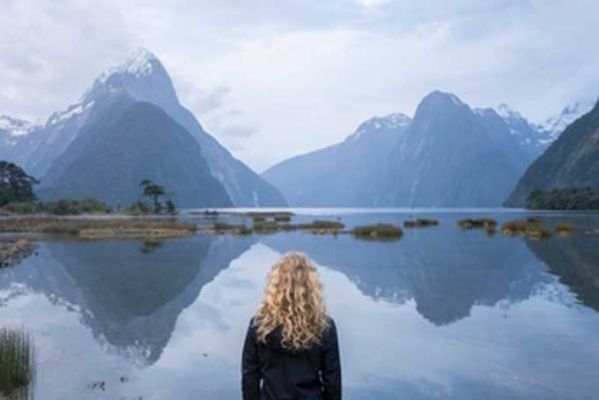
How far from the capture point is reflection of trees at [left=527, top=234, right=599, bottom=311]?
102 ft

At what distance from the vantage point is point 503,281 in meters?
35.5

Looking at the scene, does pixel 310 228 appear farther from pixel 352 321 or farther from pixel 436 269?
pixel 352 321

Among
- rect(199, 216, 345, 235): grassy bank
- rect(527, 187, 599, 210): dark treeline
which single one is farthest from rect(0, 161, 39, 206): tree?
rect(527, 187, 599, 210): dark treeline

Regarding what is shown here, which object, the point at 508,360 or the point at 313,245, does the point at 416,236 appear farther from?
the point at 508,360

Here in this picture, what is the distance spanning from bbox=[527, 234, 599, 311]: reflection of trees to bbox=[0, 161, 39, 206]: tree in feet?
370

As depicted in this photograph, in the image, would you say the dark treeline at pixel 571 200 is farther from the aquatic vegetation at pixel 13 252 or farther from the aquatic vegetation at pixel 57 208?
the aquatic vegetation at pixel 13 252

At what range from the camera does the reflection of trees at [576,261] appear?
102ft

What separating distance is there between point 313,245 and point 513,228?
31.0m

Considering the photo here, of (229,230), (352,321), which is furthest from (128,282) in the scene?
(229,230)

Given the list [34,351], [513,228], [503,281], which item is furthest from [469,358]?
[513,228]

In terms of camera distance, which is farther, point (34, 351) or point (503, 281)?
point (503, 281)

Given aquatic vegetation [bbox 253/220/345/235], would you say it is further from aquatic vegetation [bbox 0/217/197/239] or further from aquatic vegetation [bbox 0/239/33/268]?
aquatic vegetation [bbox 0/239/33/268]

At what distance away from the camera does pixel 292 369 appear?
644cm

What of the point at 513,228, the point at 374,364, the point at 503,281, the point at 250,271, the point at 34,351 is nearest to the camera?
the point at 374,364
